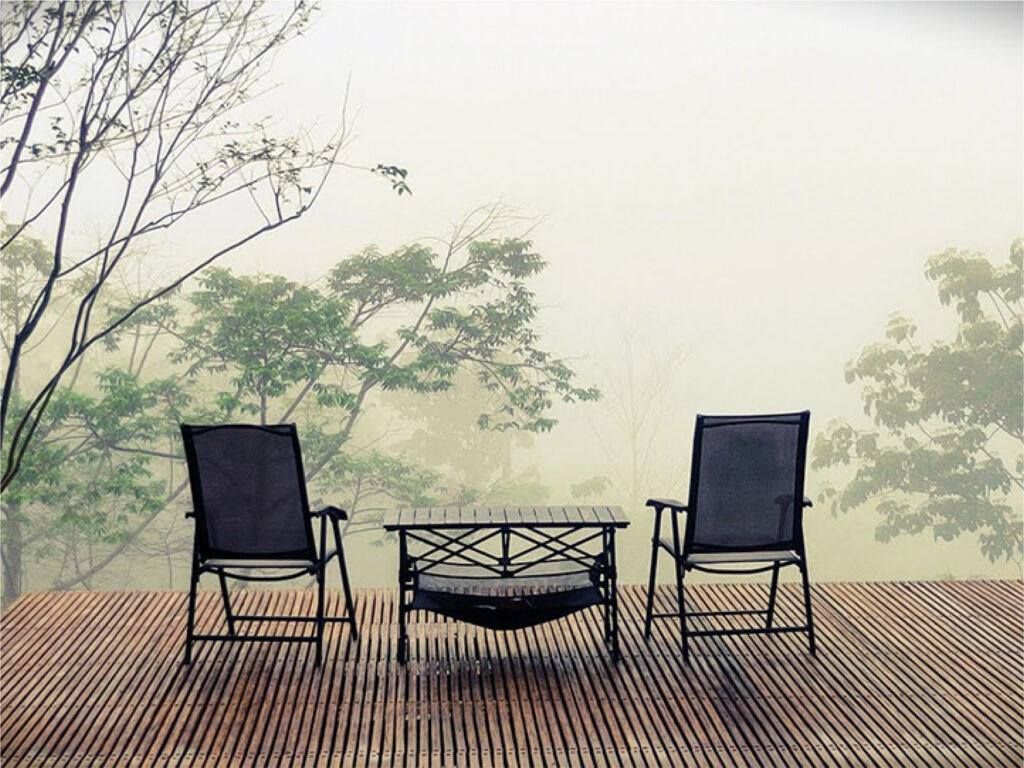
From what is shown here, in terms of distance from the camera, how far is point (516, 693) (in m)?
4.36

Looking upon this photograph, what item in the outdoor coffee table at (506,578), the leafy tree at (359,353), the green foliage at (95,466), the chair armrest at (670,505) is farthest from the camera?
the leafy tree at (359,353)

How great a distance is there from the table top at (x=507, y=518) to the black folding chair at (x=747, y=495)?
249 millimetres

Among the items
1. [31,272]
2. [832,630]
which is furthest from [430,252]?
[832,630]

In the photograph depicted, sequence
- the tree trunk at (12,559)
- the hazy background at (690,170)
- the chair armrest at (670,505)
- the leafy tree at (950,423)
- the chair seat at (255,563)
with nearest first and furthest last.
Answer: the chair seat at (255,563), the chair armrest at (670,505), the hazy background at (690,170), the tree trunk at (12,559), the leafy tree at (950,423)

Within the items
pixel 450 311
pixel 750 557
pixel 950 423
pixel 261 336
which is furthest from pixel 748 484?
pixel 950 423

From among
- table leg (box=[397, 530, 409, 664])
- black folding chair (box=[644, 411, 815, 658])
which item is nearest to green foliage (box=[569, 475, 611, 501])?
black folding chair (box=[644, 411, 815, 658])

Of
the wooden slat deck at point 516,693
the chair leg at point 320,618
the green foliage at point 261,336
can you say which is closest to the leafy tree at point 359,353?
the green foliage at point 261,336

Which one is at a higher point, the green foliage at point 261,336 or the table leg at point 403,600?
Answer: the green foliage at point 261,336

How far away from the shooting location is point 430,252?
10.5 meters

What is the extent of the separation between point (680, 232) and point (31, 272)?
5.88 m

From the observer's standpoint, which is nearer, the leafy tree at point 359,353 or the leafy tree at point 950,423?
the leafy tree at point 359,353

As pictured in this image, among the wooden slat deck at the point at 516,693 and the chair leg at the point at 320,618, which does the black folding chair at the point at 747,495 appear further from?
the chair leg at the point at 320,618

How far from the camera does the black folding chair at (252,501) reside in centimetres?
458

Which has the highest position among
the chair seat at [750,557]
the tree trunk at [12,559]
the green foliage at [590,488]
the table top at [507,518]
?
the table top at [507,518]
